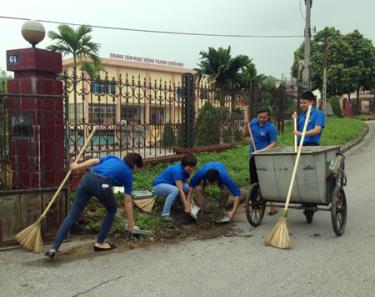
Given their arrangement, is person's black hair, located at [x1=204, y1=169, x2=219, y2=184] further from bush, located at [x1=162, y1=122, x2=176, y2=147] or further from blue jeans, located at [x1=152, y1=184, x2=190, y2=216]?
bush, located at [x1=162, y1=122, x2=176, y2=147]

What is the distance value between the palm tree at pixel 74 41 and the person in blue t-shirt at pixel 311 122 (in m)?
16.9

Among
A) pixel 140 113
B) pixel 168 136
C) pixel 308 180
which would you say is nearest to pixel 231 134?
pixel 168 136

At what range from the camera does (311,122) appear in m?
6.45

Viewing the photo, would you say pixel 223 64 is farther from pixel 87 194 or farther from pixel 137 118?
pixel 87 194

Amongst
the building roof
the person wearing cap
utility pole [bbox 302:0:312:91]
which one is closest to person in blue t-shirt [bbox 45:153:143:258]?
the person wearing cap

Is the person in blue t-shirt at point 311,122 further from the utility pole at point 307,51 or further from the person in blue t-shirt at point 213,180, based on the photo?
the utility pole at point 307,51

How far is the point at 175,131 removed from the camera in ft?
33.9

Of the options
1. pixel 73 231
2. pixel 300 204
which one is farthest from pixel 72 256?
pixel 300 204

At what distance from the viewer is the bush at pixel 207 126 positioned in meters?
12.0

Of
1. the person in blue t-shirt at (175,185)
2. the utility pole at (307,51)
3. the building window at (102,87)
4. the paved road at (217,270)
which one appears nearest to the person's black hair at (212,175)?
the person in blue t-shirt at (175,185)

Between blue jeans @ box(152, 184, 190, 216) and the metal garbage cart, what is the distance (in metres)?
1.04

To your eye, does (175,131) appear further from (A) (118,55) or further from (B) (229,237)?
(A) (118,55)

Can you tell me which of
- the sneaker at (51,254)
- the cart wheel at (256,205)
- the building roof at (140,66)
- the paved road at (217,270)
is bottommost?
the paved road at (217,270)

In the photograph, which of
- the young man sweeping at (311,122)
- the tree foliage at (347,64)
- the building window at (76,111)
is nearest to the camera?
the young man sweeping at (311,122)
